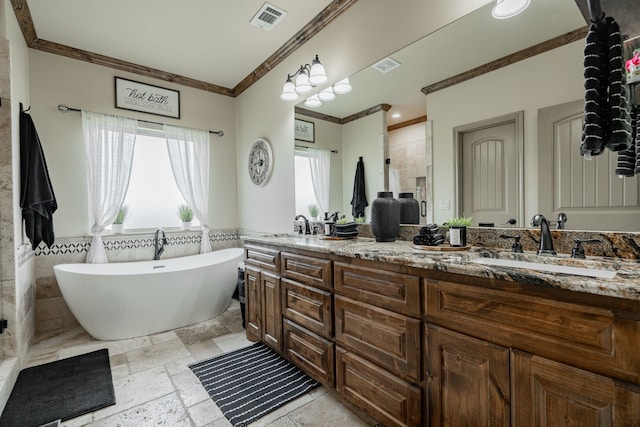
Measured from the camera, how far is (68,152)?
3.08 m

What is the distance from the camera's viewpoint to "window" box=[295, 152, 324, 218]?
2916mm

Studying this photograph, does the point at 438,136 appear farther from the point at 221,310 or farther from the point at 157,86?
the point at 157,86

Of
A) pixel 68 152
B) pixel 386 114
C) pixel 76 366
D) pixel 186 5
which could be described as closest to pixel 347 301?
pixel 386 114

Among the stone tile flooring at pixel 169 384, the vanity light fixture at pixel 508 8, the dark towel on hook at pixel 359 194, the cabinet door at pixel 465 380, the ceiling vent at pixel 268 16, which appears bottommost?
the stone tile flooring at pixel 169 384

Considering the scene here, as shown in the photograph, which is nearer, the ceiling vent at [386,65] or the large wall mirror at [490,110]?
the large wall mirror at [490,110]

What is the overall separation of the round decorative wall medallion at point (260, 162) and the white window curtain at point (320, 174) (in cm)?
73

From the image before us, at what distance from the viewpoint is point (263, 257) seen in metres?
2.37

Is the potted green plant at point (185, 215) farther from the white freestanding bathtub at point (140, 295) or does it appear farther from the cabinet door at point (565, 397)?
the cabinet door at point (565, 397)

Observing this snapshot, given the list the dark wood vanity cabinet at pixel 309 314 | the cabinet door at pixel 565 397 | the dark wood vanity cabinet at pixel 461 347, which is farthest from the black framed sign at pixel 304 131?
the cabinet door at pixel 565 397

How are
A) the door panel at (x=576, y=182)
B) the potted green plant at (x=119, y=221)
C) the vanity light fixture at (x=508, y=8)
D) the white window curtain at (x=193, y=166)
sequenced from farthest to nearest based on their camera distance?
the white window curtain at (x=193, y=166), the potted green plant at (x=119, y=221), the vanity light fixture at (x=508, y=8), the door panel at (x=576, y=182)

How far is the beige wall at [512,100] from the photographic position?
139 centimetres

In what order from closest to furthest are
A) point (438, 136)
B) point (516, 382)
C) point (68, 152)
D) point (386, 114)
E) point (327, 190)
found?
point (516, 382) < point (438, 136) < point (386, 114) < point (327, 190) < point (68, 152)

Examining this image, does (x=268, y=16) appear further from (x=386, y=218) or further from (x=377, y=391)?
(x=377, y=391)

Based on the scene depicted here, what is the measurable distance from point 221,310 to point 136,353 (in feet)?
3.14
